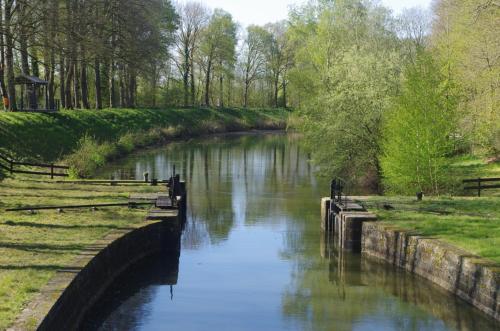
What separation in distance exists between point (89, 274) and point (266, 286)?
5.38 m

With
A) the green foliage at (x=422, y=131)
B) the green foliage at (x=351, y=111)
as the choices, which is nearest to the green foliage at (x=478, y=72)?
the green foliage at (x=351, y=111)

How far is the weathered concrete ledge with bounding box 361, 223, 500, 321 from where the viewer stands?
14922mm

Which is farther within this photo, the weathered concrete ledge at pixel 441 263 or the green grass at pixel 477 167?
the green grass at pixel 477 167

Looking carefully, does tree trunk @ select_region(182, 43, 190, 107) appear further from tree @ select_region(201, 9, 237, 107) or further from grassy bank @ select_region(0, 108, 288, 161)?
grassy bank @ select_region(0, 108, 288, 161)

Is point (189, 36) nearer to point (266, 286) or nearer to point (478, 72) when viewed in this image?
point (478, 72)

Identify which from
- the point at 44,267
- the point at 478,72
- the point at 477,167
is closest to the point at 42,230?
the point at 44,267

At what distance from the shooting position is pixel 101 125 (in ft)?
168

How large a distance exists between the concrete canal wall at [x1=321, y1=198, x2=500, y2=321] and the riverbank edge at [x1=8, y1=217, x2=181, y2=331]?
5606 millimetres

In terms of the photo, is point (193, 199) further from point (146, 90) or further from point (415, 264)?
point (146, 90)

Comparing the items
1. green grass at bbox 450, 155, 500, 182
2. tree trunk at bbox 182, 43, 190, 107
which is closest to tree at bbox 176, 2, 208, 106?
tree trunk at bbox 182, 43, 190, 107

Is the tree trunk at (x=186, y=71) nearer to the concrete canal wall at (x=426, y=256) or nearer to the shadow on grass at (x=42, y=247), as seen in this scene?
the concrete canal wall at (x=426, y=256)

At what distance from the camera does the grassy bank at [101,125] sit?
3700 cm

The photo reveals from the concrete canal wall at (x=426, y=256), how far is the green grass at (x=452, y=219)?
46 cm

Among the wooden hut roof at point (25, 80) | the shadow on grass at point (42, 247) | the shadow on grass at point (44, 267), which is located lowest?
the shadow on grass at point (44, 267)
